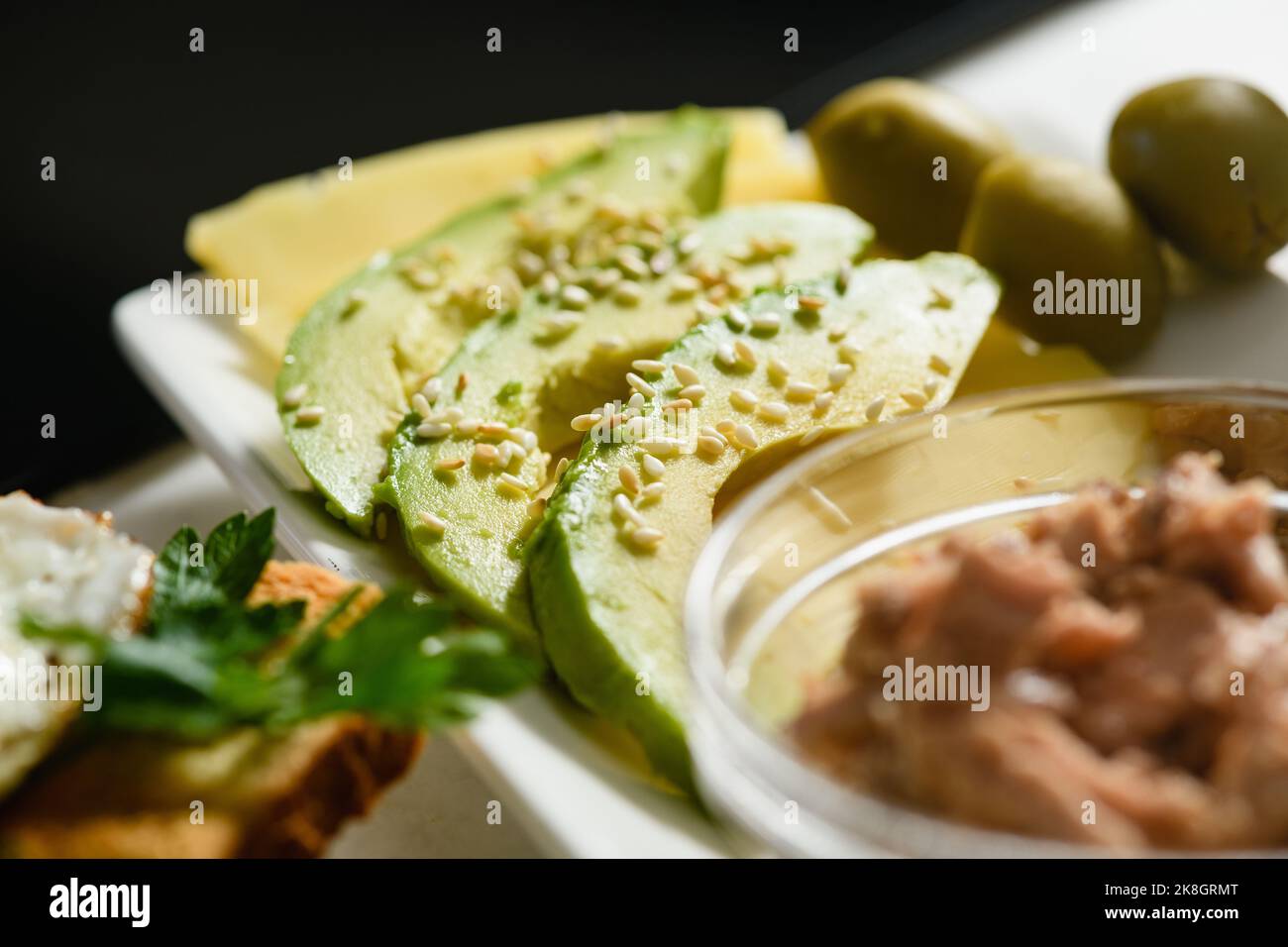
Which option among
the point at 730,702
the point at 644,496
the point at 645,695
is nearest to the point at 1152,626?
the point at 730,702

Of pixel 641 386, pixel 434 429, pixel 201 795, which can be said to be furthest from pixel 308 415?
pixel 201 795

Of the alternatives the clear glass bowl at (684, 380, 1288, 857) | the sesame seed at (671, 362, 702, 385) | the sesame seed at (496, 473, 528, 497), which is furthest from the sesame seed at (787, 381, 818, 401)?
the sesame seed at (496, 473, 528, 497)

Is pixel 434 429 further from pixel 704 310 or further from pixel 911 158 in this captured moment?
pixel 911 158

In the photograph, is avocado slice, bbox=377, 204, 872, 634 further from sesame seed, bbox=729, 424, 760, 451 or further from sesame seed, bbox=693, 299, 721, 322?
sesame seed, bbox=729, 424, 760, 451

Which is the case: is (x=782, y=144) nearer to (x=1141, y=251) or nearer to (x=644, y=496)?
(x=1141, y=251)

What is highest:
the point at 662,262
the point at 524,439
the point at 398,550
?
the point at 662,262

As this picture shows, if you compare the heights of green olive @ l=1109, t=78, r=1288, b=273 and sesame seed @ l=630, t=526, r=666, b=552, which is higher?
green olive @ l=1109, t=78, r=1288, b=273

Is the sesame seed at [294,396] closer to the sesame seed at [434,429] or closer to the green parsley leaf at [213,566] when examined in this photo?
the sesame seed at [434,429]
